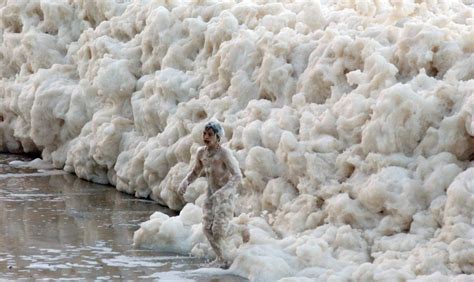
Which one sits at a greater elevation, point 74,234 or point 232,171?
point 232,171

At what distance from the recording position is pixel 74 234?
10047 millimetres

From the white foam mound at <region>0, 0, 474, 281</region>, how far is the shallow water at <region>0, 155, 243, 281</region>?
0.24m

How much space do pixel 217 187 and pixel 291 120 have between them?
1.25 meters

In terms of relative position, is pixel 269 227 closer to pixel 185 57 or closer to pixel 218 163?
pixel 218 163

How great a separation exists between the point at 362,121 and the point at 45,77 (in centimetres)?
553

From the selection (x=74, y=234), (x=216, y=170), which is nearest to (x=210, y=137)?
(x=216, y=170)

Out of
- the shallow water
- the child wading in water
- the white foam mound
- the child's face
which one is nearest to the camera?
the white foam mound

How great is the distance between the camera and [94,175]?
12.6 meters

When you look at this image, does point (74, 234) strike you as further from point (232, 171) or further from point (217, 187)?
point (232, 171)

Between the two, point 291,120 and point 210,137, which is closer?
point 210,137

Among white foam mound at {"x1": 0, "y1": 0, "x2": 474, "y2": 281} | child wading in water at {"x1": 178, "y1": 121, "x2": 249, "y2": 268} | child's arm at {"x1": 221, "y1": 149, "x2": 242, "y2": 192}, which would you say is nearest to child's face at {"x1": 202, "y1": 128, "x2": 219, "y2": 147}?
Answer: child wading in water at {"x1": 178, "y1": 121, "x2": 249, "y2": 268}

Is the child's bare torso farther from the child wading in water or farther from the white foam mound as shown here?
the white foam mound

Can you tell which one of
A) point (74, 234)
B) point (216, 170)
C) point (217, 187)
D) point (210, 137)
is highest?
point (210, 137)

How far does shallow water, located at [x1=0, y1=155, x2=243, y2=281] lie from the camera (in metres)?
8.73
